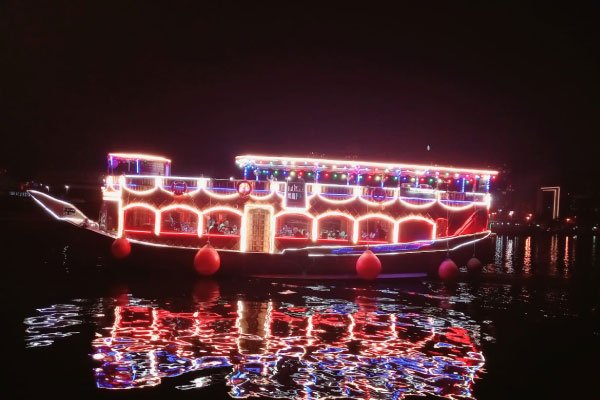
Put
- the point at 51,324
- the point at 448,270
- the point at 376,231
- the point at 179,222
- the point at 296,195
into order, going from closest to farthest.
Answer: the point at 51,324 < the point at 448,270 < the point at 296,195 < the point at 179,222 < the point at 376,231

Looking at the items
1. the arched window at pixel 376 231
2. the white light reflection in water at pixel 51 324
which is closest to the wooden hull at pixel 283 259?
the arched window at pixel 376 231

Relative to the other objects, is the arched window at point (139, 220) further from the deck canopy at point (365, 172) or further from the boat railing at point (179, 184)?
the deck canopy at point (365, 172)

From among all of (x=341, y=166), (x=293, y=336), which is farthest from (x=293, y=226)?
(x=293, y=336)

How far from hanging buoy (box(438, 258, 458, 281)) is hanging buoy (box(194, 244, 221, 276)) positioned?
30.0 ft

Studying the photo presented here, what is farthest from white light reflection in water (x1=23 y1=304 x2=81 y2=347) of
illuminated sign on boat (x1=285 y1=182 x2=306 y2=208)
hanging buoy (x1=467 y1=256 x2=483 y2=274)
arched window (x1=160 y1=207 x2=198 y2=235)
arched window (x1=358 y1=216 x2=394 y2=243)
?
hanging buoy (x1=467 y1=256 x2=483 y2=274)

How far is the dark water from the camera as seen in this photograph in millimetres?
9469

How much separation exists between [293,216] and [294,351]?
11287mm

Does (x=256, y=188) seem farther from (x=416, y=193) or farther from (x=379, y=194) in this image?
(x=416, y=193)

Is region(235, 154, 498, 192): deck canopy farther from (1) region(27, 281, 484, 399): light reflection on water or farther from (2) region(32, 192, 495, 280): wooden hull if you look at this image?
(1) region(27, 281, 484, 399): light reflection on water

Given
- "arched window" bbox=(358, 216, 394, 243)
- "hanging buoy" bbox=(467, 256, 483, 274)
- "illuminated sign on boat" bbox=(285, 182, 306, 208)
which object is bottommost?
"hanging buoy" bbox=(467, 256, 483, 274)

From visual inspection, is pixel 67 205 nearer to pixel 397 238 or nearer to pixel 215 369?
pixel 397 238

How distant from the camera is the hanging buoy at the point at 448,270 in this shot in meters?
21.3

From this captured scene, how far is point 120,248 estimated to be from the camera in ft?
68.2

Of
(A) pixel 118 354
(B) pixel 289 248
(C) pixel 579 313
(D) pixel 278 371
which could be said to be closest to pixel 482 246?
(C) pixel 579 313
